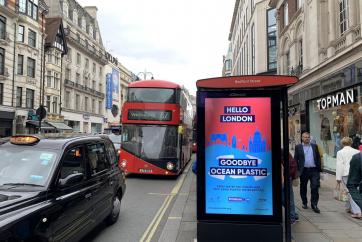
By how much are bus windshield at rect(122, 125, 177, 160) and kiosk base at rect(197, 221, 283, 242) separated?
9707 mm

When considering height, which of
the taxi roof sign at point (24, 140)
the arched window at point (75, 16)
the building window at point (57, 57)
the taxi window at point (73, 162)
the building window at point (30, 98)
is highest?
the arched window at point (75, 16)

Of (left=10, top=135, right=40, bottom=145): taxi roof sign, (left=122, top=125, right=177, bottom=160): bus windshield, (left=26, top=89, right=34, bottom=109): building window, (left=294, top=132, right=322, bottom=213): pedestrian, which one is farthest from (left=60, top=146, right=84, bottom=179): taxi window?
(left=26, top=89, right=34, bottom=109): building window

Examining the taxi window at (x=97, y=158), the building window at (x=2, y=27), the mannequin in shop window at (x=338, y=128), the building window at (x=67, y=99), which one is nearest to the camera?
the taxi window at (x=97, y=158)

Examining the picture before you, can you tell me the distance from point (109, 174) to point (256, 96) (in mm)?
3025

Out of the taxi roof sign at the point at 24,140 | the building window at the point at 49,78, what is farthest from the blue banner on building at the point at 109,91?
the taxi roof sign at the point at 24,140

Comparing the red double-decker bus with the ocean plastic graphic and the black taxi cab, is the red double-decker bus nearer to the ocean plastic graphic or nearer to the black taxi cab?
the black taxi cab

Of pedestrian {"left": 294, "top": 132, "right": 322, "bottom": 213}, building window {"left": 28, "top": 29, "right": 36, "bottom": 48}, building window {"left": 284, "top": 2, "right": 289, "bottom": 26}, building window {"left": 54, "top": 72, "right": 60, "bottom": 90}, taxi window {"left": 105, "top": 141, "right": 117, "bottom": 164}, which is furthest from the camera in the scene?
building window {"left": 54, "top": 72, "right": 60, "bottom": 90}

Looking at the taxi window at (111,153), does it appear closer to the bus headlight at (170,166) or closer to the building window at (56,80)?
the bus headlight at (170,166)

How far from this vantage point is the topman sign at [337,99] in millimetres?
13680

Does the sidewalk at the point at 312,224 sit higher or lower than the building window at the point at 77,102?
lower

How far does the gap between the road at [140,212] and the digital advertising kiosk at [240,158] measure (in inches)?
62.0

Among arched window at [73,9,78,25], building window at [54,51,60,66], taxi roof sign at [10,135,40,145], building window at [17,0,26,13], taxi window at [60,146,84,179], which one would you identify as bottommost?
taxi window at [60,146,84,179]

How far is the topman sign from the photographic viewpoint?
44.9ft

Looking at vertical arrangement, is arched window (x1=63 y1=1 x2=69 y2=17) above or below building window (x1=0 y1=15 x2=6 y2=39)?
above
